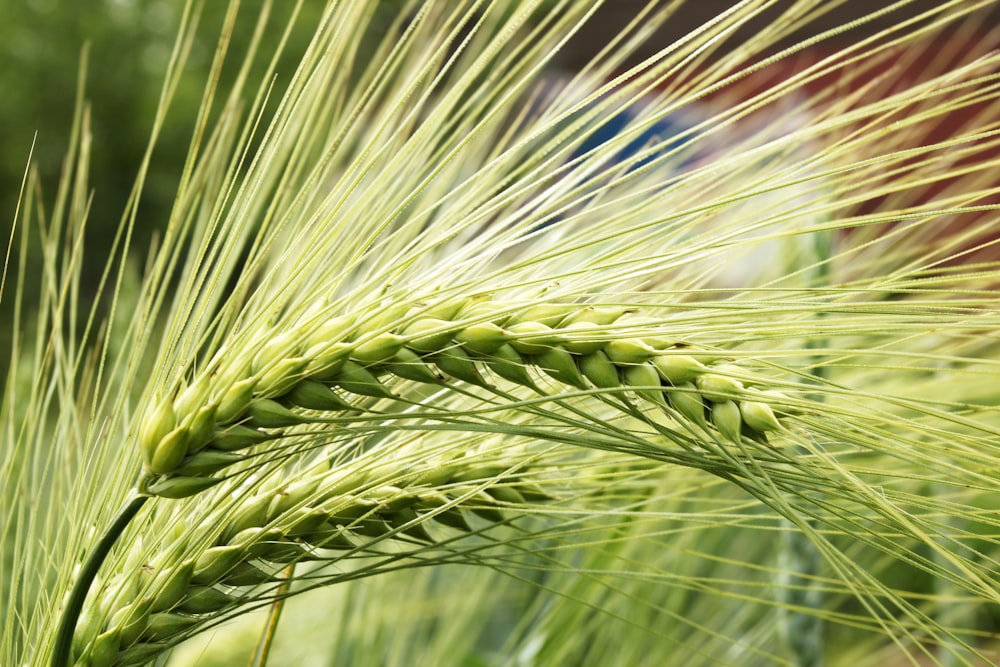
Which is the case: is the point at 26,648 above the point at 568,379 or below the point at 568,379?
below

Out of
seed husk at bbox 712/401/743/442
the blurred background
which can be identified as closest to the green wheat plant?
seed husk at bbox 712/401/743/442

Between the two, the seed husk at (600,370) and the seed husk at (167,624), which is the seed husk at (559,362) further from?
the seed husk at (167,624)

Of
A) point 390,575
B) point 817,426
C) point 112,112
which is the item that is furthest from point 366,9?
point 112,112

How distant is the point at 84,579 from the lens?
14.8 inches

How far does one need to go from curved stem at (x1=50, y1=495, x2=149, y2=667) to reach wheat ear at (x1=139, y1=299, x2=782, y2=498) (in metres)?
0.02

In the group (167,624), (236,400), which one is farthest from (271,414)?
(167,624)

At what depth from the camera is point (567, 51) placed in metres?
3.48

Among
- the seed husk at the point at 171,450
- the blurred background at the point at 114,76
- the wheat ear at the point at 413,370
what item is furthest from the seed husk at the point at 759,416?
the blurred background at the point at 114,76

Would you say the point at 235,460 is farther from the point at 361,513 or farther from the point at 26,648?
the point at 26,648

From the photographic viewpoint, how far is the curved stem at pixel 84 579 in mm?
375

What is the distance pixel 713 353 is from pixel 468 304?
10 cm

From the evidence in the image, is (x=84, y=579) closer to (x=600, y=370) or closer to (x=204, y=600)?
(x=204, y=600)

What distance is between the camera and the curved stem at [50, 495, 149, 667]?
38cm

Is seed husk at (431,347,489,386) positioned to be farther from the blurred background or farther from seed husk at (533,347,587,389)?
the blurred background
